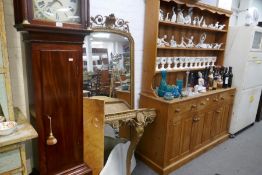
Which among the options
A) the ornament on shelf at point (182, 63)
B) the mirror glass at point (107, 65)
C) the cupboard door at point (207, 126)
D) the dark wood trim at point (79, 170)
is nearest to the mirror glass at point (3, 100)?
the dark wood trim at point (79, 170)

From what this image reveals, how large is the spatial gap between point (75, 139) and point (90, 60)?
836 mm

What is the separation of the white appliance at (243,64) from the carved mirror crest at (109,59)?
185 cm

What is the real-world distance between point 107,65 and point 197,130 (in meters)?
1.49

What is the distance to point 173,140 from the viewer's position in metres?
2.20

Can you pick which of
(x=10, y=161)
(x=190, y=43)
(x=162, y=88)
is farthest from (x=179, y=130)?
(x=10, y=161)

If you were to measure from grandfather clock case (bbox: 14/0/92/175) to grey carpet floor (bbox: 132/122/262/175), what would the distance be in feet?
4.05

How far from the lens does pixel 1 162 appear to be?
1.00 meters

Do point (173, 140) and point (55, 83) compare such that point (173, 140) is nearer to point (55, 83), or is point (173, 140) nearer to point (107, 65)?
point (107, 65)

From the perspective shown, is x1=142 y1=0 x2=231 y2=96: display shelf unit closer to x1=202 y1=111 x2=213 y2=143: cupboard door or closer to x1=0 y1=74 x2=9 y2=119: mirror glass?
x1=202 y1=111 x2=213 y2=143: cupboard door

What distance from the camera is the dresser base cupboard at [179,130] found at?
6.97ft

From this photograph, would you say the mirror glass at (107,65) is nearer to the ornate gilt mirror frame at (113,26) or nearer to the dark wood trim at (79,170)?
the ornate gilt mirror frame at (113,26)

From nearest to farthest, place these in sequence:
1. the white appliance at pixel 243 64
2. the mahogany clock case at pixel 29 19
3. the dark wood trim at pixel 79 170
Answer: the mahogany clock case at pixel 29 19
the dark wood trim at pixel 79 170
the white appliance at pixel 243 64

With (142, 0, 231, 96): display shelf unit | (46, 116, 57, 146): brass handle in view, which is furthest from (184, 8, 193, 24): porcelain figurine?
(46, 116, 57, 146): brass handle

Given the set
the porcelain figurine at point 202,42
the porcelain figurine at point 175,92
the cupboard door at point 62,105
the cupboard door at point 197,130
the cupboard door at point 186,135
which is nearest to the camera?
the cupboard door at point 62,105
